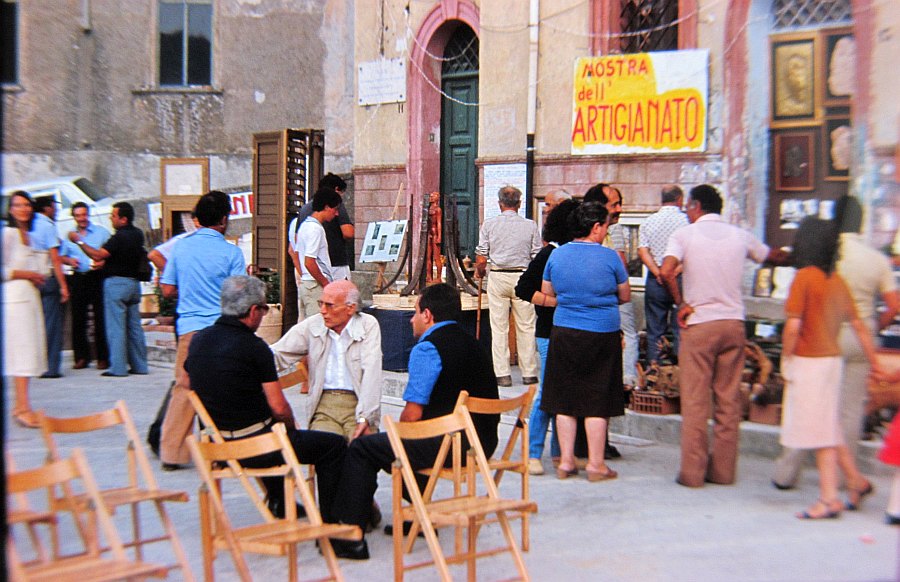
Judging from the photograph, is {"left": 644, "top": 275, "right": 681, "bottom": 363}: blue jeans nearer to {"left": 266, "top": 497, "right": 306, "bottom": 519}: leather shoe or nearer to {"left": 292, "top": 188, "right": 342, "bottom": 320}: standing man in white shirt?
{"left": 292, "top": 188, "right": 342, "bottom": 320}: standing man in white shirt

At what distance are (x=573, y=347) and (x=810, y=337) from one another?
147 cm

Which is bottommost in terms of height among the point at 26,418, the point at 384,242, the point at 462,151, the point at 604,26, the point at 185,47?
the point at 26,418

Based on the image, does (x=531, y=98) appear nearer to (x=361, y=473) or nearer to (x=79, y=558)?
(x=361, y=473)

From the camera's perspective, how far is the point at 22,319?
9.08 meters

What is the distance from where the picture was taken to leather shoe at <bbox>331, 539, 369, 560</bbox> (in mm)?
5734

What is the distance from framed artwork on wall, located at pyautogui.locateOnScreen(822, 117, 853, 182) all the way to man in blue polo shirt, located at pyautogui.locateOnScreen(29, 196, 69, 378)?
25.2ft

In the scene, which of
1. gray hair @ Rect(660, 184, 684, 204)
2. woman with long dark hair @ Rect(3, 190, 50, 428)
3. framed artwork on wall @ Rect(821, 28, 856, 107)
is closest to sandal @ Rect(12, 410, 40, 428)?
woman with long dark hair @ Rect(3, 190, 50, 428)

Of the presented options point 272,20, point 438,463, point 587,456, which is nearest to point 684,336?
point 587,456

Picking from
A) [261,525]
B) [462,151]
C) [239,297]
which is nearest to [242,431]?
[239,297]

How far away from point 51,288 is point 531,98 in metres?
5.89

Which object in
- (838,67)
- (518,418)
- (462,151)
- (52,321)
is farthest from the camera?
A: (462,151)

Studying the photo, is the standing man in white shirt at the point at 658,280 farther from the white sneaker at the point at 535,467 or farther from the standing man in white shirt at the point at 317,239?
the standing man in white shirt at the point at 317,239

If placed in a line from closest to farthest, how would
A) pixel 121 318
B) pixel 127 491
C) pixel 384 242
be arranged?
pixel 127 491
pixel 121 318
pixel 384 242

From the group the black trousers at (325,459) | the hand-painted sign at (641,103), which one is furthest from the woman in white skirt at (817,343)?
the hand-painted sign at (641,103)
